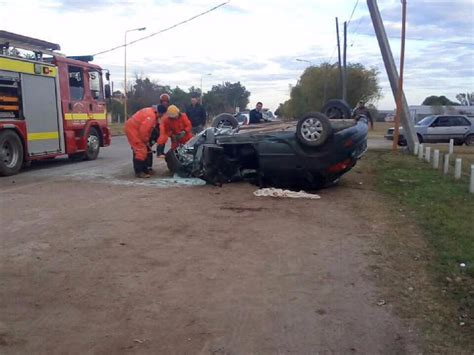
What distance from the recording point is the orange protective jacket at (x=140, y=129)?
38.4 feet

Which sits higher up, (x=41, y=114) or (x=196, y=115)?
(x=41, y=114)

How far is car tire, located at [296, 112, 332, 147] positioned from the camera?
955 cm

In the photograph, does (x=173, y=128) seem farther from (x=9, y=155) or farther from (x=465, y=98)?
(x=465, y=98)

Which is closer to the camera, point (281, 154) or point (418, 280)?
point (418, 280)

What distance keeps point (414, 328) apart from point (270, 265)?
182cm

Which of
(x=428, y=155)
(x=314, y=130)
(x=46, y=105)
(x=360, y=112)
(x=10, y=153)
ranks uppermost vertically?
(x=46, y=105)

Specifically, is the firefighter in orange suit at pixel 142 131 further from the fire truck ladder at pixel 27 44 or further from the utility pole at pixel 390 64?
the utility pole at pixel 390 64

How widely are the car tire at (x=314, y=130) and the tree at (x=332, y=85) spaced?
47.3m

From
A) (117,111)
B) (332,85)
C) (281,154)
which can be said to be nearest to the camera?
(281,154)

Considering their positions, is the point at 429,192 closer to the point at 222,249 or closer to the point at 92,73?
the point at 222,249

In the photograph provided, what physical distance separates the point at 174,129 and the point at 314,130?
3592 mm

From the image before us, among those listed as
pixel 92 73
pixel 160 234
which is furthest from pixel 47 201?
pixel 92 73

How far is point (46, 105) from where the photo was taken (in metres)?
13.8

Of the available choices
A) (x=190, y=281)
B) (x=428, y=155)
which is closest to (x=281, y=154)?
(x=190, y=281)
